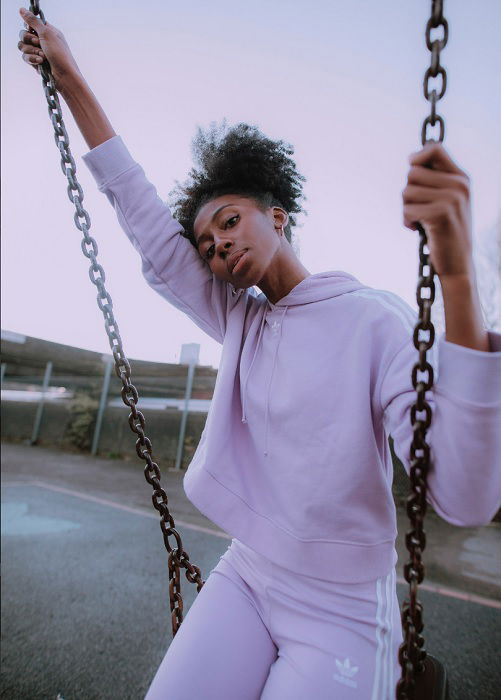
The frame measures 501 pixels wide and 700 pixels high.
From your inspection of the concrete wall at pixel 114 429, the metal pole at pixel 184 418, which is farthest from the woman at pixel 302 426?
the metal pole at pixel 184 418

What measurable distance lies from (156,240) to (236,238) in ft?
0.95

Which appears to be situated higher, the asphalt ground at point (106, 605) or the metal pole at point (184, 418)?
the metal pole at point (184, 418)

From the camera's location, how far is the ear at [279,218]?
1514mm

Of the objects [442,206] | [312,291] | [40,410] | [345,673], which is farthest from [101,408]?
[442,206]

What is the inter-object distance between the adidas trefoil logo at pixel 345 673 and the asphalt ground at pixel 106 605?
1.32ft

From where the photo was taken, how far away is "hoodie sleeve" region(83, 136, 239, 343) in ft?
4.62

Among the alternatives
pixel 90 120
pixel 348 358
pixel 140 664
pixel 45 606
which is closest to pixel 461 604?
pixel 140 664

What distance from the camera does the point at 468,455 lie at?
74cm

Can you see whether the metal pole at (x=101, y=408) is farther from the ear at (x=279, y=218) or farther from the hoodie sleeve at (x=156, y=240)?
the ear at (x=279, y=218)

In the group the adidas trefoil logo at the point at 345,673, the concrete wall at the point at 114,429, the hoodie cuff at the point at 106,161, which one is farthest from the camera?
the concrete wall at the point at 114,429

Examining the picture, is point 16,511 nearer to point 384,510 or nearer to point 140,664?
point 140,664

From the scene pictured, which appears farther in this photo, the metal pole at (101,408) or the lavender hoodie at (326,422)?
the metal pole at (101,408)

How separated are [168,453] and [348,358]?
985 cm

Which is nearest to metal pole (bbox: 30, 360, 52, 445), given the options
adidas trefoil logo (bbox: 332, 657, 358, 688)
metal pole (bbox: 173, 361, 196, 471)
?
metal pole (bbox: 173, 361, 196, 471)
